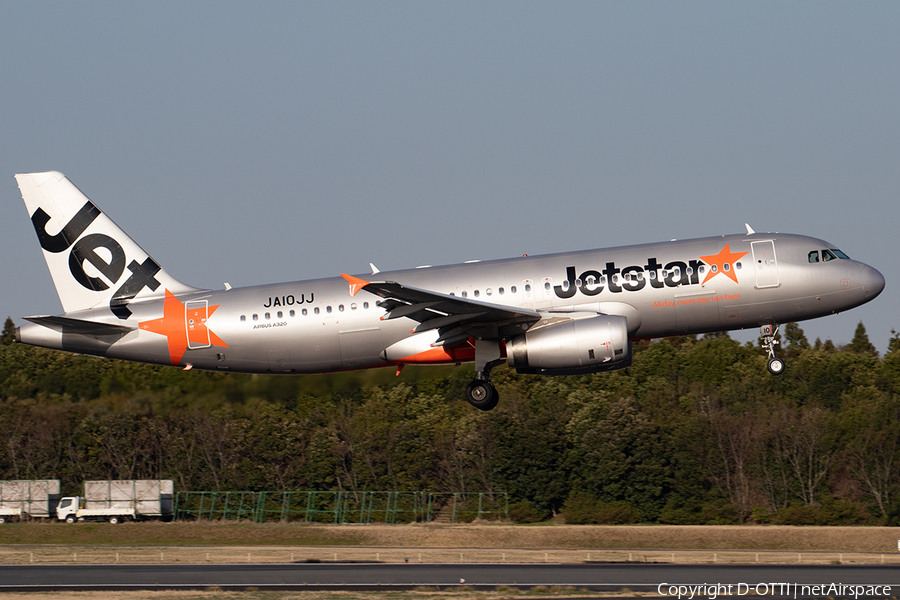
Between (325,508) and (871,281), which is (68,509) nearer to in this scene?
(325,508)

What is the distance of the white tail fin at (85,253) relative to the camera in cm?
3744

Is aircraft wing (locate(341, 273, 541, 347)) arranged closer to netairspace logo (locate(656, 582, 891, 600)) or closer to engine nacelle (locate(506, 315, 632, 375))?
engine nacelle (locate(506, 315, 632, 375))

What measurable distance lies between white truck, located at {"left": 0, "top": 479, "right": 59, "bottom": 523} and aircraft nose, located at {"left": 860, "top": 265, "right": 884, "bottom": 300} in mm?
50371

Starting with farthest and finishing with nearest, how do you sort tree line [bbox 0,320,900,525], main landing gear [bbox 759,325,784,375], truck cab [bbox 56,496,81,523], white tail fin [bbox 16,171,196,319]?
tree line [bbox 0,320,900,525] < truck cab [bbox 56,496,81,523] < white tail fin [bbox 16,171,196,319] < main landing gear [bbox 759,325,784,375]

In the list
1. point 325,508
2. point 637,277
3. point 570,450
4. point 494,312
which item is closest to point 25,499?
point 325,508

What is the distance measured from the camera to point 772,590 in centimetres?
3156

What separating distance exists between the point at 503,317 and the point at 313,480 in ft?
138

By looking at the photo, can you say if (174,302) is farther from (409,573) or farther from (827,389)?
(827,389)

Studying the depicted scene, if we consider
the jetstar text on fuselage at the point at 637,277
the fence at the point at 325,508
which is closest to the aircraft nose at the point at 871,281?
the jetstar text on fuselage at the point at 637,277

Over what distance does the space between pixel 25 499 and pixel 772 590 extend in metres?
48.4

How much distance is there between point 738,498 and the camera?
71750 millimetres

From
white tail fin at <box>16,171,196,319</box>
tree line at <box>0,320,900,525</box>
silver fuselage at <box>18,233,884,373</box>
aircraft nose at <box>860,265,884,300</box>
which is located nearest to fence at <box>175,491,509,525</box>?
tree line at <box>0,320,900,525</box>

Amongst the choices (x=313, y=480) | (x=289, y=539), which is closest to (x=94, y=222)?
(x=289, y=539)

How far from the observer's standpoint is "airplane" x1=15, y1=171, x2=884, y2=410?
32.5 m
